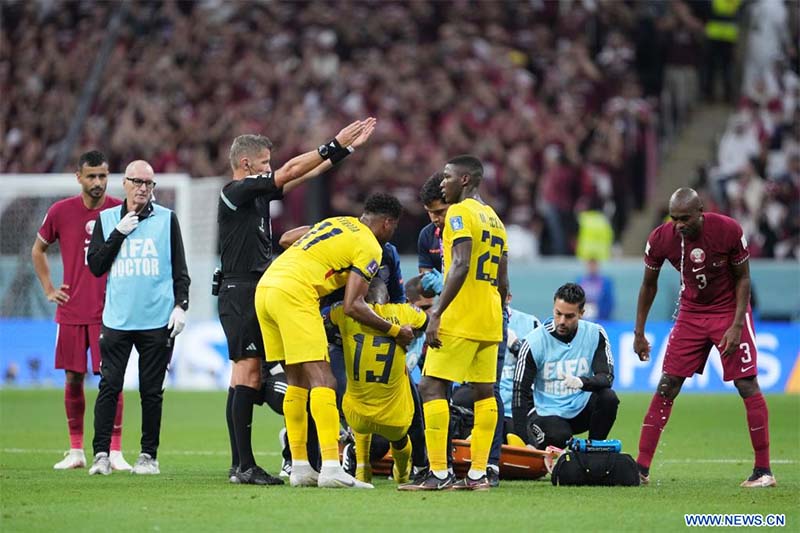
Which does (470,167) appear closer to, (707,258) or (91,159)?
(707,258)

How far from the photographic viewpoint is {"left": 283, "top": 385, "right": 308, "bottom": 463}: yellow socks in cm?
981

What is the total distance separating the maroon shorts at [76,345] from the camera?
38.3ft

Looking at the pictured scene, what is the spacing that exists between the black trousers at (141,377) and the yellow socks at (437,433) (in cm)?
239

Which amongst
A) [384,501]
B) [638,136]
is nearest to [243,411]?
[384,501]

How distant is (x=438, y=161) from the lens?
78.7ft

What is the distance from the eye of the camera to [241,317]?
10.3m

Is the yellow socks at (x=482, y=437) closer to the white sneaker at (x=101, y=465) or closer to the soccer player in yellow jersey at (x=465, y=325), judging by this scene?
the soccer player in yellow jersey at (x=465, y=325)

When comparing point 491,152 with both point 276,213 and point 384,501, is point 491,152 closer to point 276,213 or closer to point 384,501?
point 276,213

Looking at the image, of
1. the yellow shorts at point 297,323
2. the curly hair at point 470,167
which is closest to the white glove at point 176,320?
the yellow shorts at point 297,323

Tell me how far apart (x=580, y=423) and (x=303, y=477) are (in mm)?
2913

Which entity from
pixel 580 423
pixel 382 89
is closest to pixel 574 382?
pixel 580 423

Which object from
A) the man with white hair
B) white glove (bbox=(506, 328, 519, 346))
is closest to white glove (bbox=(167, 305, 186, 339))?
the man with white hair

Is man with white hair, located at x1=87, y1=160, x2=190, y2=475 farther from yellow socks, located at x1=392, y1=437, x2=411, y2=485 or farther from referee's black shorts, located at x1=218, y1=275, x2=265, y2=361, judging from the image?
yellow socks, located at x1=392, y1=437, x2=411, y2=485

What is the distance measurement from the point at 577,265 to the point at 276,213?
5170 mm
